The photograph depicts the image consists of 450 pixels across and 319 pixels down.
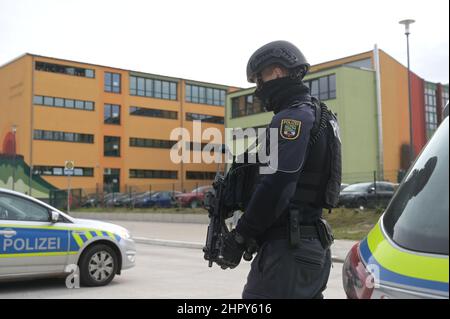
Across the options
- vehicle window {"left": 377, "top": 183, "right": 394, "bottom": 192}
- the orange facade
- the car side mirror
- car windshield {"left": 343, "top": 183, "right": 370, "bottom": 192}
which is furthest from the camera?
the orange facade

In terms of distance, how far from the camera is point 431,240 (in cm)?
184

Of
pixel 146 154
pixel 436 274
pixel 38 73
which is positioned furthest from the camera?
pixel 146 154

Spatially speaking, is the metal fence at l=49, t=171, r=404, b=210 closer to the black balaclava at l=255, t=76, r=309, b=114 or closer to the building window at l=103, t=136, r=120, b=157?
the building window at l=103, t=136, r=120, b=157

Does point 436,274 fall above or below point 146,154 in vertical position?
below

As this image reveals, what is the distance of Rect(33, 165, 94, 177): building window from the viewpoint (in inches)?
2058

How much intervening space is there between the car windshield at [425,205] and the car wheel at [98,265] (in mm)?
6401

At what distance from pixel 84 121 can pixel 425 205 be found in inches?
2243

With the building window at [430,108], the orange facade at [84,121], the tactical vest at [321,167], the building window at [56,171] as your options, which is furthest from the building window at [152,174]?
the tactical vest at [321,167]

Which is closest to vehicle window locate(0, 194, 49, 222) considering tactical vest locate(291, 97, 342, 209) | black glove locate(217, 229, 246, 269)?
black glove locate(217, 229, 246, 269)

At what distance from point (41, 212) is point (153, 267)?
3.58 metres

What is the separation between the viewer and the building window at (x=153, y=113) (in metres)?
61.0

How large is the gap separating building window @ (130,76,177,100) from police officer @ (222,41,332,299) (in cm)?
5910
